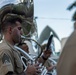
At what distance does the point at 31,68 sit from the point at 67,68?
3.15 feet

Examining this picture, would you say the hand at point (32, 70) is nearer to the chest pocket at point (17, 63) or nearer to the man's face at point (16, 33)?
the chest pocket at point (17, 63)

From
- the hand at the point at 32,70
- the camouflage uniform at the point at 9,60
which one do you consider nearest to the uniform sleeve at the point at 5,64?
the camouflage uniform at the point at 9,60

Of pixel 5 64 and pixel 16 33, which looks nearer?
pixel 5 64

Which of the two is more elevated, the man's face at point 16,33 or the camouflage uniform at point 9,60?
the man's face at point 16,33

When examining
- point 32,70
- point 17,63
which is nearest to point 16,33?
point 17,63

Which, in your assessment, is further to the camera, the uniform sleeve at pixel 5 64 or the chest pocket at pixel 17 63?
the chest pocket at pixel 17 63

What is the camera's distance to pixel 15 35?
7.76 ft

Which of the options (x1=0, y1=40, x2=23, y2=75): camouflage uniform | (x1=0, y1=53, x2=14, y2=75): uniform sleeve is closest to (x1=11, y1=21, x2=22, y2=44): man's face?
(x1=0, y1=40, x2=23, y2=75): camouflage uniform

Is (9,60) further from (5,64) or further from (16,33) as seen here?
(16,33)

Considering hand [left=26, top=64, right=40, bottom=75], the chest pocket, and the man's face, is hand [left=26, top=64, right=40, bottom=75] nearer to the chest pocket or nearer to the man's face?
the chest pocket

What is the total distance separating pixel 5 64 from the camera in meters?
2.16

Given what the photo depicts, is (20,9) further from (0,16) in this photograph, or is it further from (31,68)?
(31,68)

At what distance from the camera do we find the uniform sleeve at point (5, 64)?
2141 millimetres

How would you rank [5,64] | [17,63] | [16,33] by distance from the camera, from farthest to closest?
[16,33]
[17,63]
[5,64]
